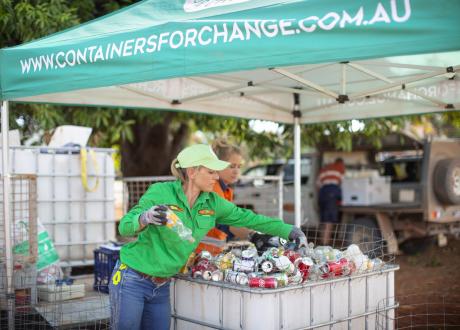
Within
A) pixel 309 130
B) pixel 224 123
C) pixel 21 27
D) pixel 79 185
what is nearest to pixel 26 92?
pixel 79 185

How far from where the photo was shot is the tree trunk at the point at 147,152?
39.6 ft

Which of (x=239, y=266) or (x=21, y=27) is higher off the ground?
(x=21, y=27)

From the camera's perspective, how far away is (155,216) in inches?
130

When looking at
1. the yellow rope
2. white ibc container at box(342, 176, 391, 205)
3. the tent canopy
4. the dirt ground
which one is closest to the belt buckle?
the tent canopy

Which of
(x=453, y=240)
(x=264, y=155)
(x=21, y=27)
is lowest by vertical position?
(x=453, y=240)

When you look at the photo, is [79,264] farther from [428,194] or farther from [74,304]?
[428,194]

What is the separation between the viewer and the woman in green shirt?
3.59 metres

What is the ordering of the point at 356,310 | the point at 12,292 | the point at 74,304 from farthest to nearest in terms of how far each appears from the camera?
the point at 74,304, the point at 12,292, the point at 356,310

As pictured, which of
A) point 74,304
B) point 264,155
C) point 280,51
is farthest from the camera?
point 264,155

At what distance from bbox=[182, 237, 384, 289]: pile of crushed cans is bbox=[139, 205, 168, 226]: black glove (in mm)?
833

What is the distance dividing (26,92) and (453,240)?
33.6 feet

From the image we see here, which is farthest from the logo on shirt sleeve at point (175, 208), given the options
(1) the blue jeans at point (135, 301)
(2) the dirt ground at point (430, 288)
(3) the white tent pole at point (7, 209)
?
(2) the dirt ground at point (430, 288)

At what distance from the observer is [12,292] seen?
5152 millimetres

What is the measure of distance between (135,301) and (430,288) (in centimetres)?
610
